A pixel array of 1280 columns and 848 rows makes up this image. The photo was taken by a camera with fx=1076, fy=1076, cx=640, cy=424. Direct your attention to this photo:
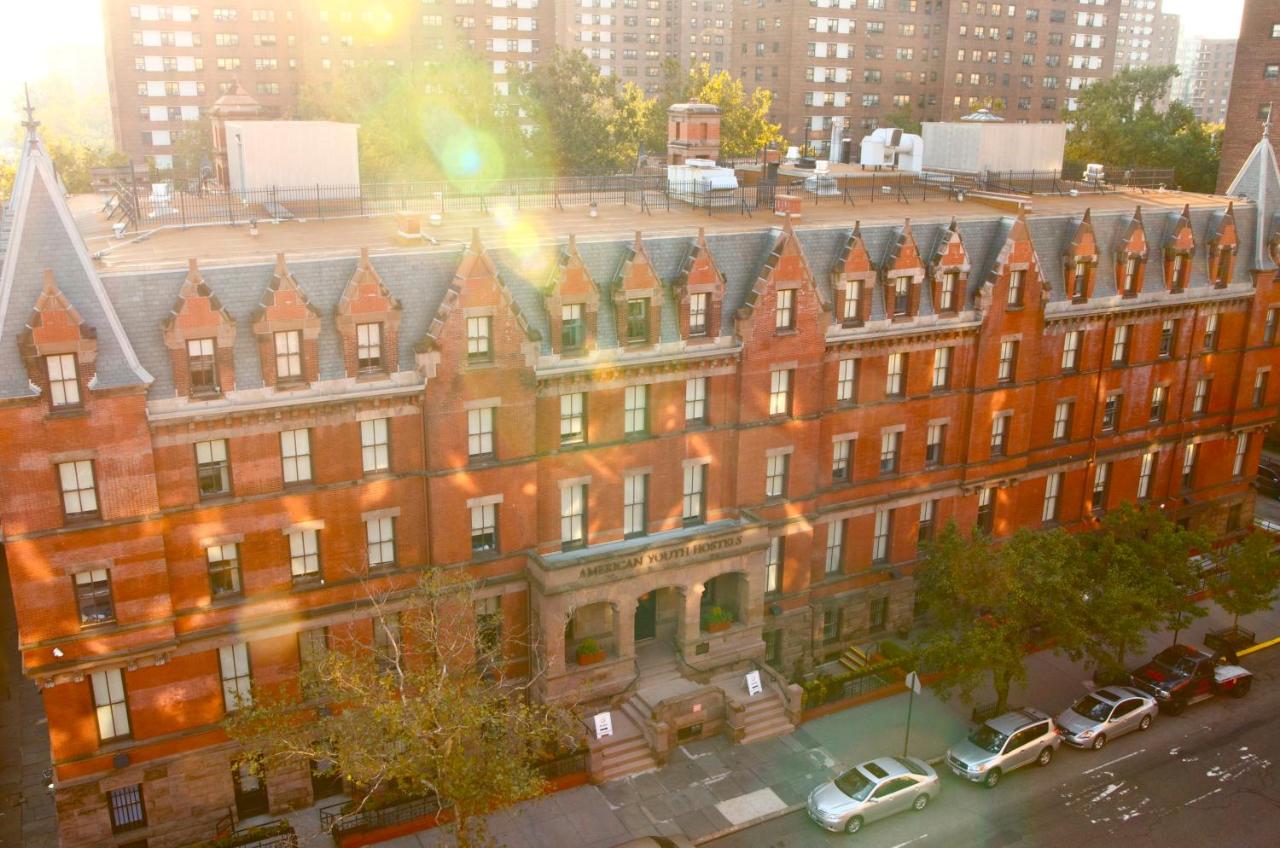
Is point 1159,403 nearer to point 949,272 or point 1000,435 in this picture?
point 1000,435

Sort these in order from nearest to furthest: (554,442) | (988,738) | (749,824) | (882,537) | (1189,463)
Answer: (749,824) → (554,442) → (988,738) → (882,537) → (1189,463)

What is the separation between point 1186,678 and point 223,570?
4061 centimetres

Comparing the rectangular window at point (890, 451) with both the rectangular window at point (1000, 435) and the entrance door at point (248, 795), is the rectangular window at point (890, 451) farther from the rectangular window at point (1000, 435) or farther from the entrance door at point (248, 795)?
the entrance door at point (248, 795)

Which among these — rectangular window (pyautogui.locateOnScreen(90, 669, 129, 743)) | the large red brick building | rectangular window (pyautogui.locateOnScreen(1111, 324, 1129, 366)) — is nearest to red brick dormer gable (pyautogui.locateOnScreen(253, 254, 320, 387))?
the large red brick building

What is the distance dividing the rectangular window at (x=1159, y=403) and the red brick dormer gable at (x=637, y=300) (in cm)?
3125

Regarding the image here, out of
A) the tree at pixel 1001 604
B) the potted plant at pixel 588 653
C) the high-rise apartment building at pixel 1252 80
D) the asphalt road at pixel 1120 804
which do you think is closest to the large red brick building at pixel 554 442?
the potted plant at pixel 588 653

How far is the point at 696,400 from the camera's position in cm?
4541

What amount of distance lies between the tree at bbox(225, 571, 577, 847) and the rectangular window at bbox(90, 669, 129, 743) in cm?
363

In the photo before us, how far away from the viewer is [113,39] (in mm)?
123875

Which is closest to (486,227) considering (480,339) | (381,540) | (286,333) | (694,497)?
(480,339)

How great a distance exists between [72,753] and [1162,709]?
43760 millimetres

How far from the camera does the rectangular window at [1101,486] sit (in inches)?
2292

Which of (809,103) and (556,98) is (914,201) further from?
(809,103)

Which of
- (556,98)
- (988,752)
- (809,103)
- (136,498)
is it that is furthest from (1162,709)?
(809,103)
